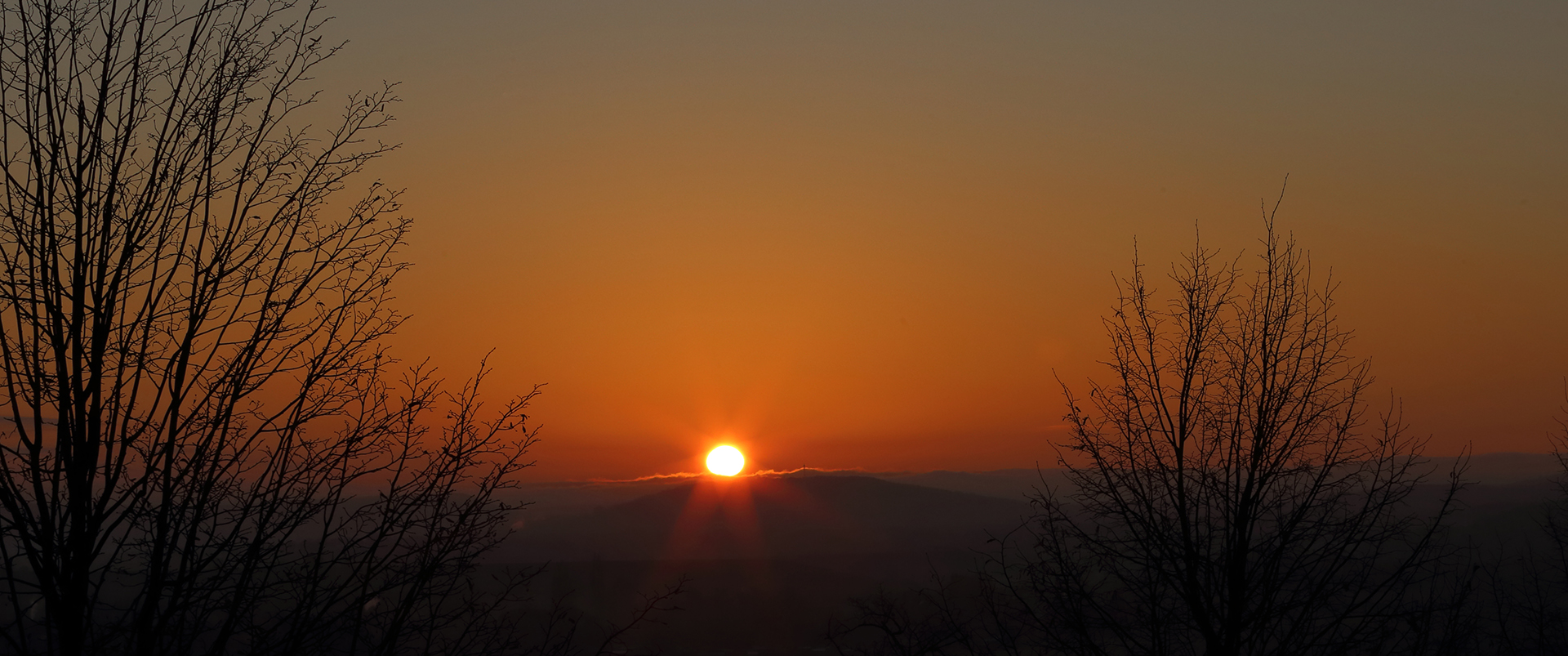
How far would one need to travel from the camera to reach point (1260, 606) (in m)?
8.90

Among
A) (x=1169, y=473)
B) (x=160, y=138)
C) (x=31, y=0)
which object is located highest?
(x=31, y=0)

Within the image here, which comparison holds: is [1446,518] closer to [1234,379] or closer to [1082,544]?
[1234,379]

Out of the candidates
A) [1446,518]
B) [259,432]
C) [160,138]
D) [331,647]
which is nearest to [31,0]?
[160,138]

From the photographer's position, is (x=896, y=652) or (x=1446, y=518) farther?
(x=896, y=652)

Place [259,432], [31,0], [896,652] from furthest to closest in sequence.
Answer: [896,652]
[259,432]
[31,0]

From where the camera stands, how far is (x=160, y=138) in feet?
19.1

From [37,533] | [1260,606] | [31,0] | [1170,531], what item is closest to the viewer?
[37,533]

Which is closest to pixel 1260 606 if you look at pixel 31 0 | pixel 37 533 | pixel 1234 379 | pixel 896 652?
pixel 1234 379

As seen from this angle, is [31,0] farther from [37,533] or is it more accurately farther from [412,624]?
[412,624]

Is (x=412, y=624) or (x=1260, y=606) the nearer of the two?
(x=412, y=624)

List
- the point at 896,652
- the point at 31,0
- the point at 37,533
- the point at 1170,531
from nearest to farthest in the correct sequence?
the point at 37,533 → the point at 31,0 → the point at 1170,531 → the point at 896,652

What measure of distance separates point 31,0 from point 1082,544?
9.00m

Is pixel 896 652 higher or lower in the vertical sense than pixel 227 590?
lower

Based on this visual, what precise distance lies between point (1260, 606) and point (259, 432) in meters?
8.01
